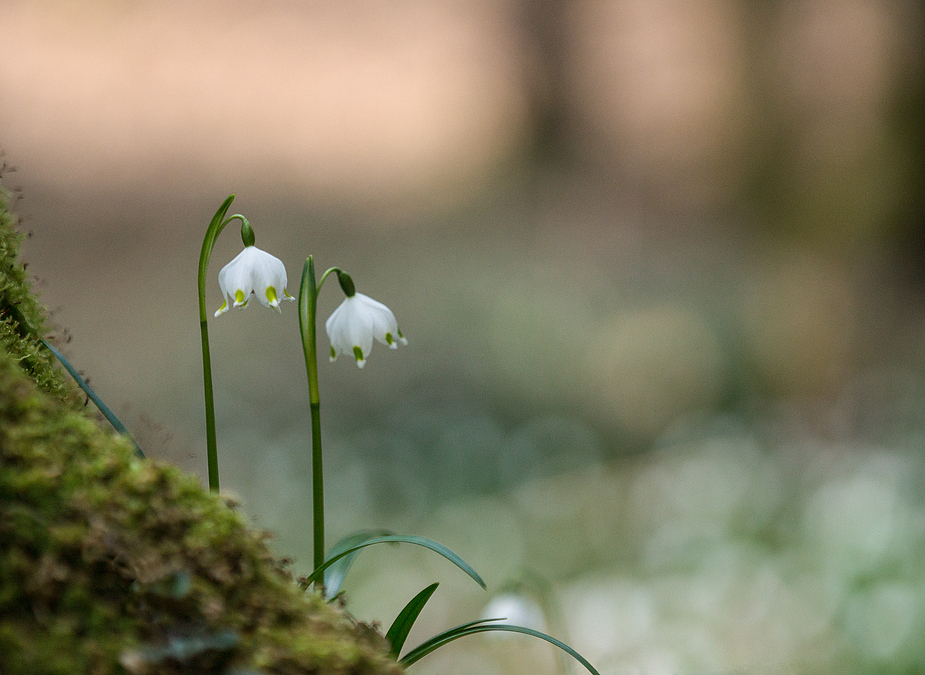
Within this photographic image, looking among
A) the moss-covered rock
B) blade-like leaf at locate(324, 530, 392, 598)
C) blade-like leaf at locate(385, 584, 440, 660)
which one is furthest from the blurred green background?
the moss-covered rock

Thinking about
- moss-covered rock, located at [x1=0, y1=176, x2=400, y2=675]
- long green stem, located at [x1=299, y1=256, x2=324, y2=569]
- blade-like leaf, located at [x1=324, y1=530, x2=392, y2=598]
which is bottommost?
moss-covered rock, located at [x1=0, y1=176, x2=400, y2=675]

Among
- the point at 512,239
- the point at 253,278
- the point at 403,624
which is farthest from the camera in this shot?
the point at 512,239

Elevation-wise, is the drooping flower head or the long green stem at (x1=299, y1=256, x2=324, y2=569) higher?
the drooping flower head

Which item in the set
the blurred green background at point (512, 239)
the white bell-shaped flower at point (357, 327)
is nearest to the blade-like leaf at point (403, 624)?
the white bell-shaped flower at point (357, 327)

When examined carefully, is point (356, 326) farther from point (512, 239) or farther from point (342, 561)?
point (512, 239)

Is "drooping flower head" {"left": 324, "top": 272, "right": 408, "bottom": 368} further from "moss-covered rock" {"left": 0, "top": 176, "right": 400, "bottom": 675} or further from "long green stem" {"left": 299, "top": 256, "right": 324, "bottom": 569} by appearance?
"moss-covered rock" {"left": 0, "top": 176, "right": 400, "bottom": 675}

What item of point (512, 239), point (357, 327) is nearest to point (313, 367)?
point (357, 327)
